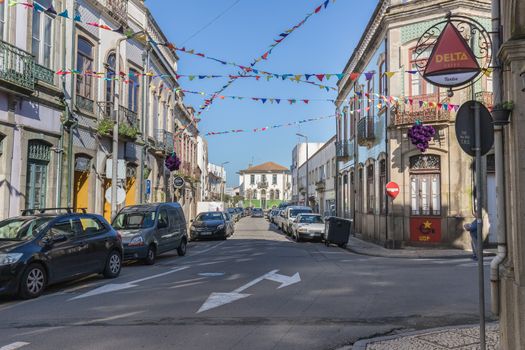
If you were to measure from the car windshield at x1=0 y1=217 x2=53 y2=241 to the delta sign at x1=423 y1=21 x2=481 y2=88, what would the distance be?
776 centimetres

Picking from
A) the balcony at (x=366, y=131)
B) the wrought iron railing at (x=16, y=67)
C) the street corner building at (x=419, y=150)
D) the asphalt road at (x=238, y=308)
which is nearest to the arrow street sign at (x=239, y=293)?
the asphalt road at (x=238, y=308)

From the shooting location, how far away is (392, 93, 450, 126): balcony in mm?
18656

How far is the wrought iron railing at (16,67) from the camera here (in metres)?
13.0

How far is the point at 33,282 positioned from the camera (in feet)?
28.8

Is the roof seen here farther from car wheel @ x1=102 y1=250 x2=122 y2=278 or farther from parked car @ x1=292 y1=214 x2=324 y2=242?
car wheel @ x1=102 y1=250 x2=122 y2=278

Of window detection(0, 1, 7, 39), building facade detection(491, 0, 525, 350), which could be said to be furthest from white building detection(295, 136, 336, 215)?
building facade detection(491, 0, 525, 350)

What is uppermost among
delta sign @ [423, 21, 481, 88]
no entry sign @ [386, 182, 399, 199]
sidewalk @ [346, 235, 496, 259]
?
delta sign @ [423, 21, 481, 88]

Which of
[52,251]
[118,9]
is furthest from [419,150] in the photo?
[52,251]

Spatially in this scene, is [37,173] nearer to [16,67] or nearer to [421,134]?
[16,67]

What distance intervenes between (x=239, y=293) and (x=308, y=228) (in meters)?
14.4

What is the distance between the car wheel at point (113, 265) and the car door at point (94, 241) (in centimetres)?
18

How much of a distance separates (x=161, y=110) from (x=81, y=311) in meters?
22.7

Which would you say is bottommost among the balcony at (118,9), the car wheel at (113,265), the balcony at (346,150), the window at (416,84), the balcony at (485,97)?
the car wheel at (113,265)

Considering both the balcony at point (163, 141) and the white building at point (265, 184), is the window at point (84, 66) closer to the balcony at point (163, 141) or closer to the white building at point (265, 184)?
the balcony at point (163, 141)
